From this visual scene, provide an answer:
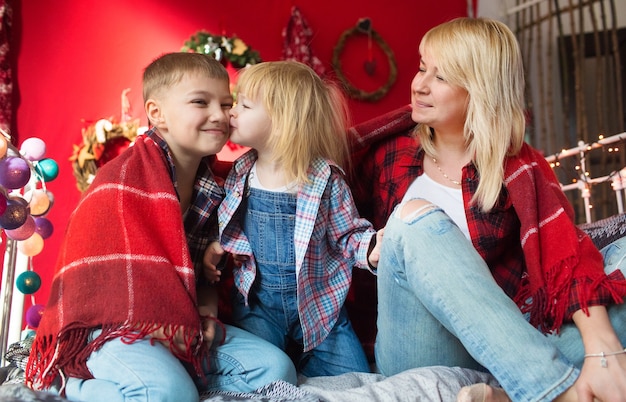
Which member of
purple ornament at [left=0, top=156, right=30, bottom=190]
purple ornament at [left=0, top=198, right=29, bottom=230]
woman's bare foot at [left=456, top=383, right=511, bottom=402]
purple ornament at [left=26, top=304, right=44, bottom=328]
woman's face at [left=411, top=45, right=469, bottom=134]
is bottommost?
purple ornament at [left=26, top=304, right=44, bottom=328]

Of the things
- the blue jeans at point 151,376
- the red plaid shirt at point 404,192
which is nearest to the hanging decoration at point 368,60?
the red plaid shirt at point 404,192

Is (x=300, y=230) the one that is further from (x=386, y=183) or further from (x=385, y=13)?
(x=385, y=13)

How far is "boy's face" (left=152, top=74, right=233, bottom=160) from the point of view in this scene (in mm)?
1456

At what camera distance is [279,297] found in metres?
1.48

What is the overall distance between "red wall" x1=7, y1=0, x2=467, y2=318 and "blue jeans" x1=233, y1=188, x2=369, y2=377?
81.4 inches

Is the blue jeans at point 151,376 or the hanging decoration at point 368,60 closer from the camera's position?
the blue jeans at point 151,376

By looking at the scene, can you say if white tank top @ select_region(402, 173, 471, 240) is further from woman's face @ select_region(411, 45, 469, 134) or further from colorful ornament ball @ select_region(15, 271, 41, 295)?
colorful ornament ball @ select_region(15, 271, 41, 295)

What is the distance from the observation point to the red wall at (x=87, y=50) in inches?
128

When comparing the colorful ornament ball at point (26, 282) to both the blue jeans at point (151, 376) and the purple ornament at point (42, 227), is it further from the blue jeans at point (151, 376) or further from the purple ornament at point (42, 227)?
the blue jeans at point (151, 376)

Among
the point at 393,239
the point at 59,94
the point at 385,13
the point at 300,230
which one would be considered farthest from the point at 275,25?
the point at 393,239

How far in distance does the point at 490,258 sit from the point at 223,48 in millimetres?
2567

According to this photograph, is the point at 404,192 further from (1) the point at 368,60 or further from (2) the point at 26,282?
(1) the point at 368,60

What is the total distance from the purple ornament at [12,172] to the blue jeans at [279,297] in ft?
1.62

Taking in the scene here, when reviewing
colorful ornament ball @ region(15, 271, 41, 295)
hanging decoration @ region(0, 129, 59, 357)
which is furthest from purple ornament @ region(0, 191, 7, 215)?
colorful ornament ball @ region(15, 271, 41, 295)
